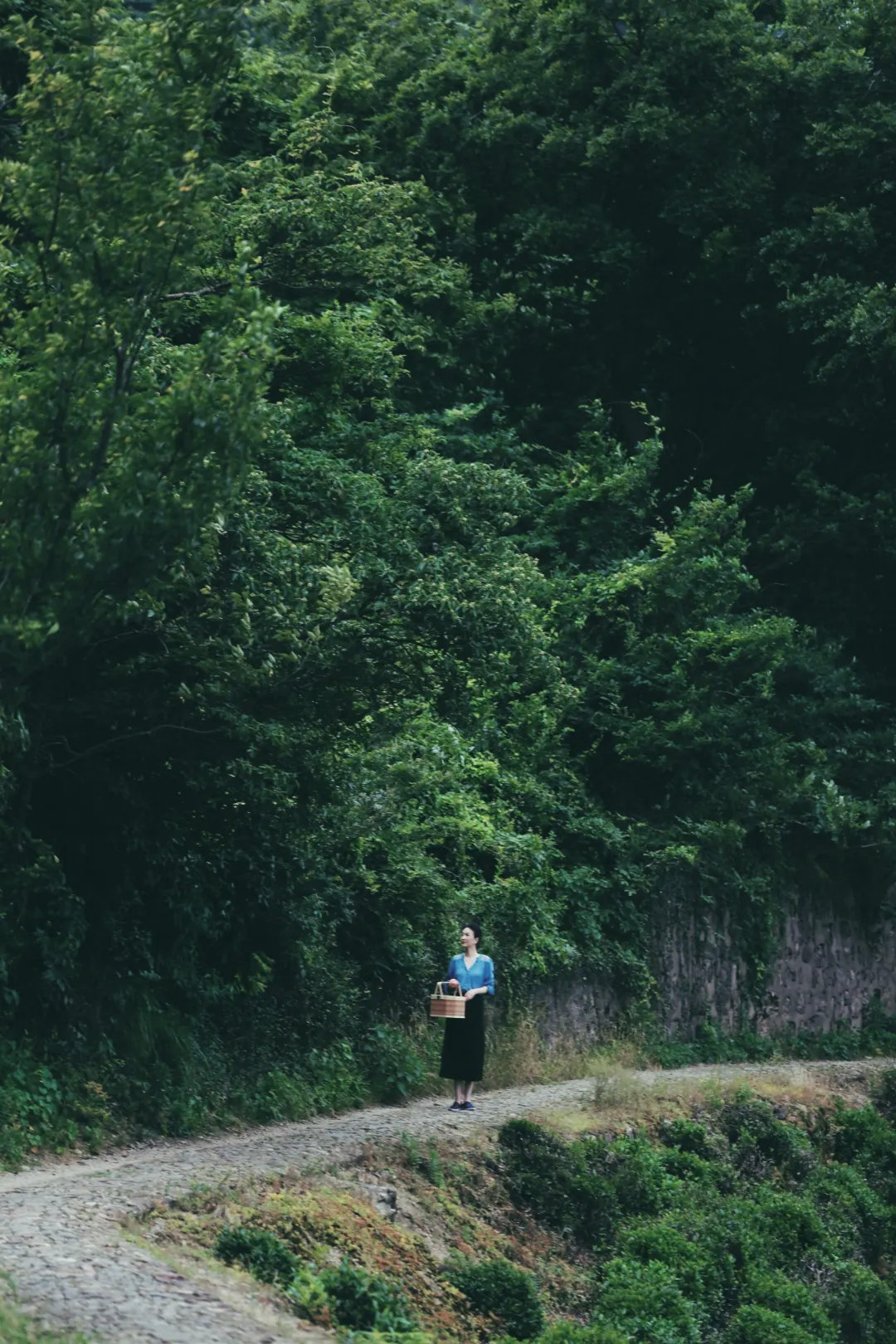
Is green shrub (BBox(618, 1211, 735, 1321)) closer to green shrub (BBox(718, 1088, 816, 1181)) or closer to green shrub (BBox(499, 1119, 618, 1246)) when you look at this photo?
green shrub (BBox(499, 1119, 618, 1246))

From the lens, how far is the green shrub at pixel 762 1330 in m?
15.3

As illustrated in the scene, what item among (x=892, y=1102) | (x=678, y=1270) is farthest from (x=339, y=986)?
(x=892, y=1102)

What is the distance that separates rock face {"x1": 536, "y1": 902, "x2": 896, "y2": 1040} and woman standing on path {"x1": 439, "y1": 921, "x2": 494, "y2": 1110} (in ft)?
16.2

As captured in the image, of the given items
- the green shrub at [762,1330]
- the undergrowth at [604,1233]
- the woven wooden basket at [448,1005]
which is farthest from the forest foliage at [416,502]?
the green shrub at [762,1330]

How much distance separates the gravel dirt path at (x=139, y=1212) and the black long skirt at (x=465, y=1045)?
408 millimetres

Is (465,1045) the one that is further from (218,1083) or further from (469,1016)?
(218,1083)

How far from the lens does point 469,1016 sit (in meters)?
16.2

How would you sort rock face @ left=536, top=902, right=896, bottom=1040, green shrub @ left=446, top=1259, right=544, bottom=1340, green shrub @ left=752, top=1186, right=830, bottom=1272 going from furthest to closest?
rock face @ left=536, top=902, right=896, bottom=1040, green shrub @ left=752, top=1186, right=830, bottom=1272, green shrub @ left=446, top=1259, right=544, bottom=1340

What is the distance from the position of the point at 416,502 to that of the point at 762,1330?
7.57 meters

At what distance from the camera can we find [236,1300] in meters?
9.32

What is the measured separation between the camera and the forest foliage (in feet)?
38.1

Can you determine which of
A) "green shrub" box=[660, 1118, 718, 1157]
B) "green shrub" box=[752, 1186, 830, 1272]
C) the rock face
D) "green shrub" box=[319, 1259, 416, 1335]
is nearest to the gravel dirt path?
"green shrub" box=[319, 1259, 416, 1335]

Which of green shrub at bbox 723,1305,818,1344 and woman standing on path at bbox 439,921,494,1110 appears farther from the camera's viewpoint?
woman standing on path at bbox 439,921,494,1110

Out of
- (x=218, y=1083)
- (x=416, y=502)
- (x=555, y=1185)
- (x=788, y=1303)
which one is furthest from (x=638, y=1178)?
(x=416, y=502)
